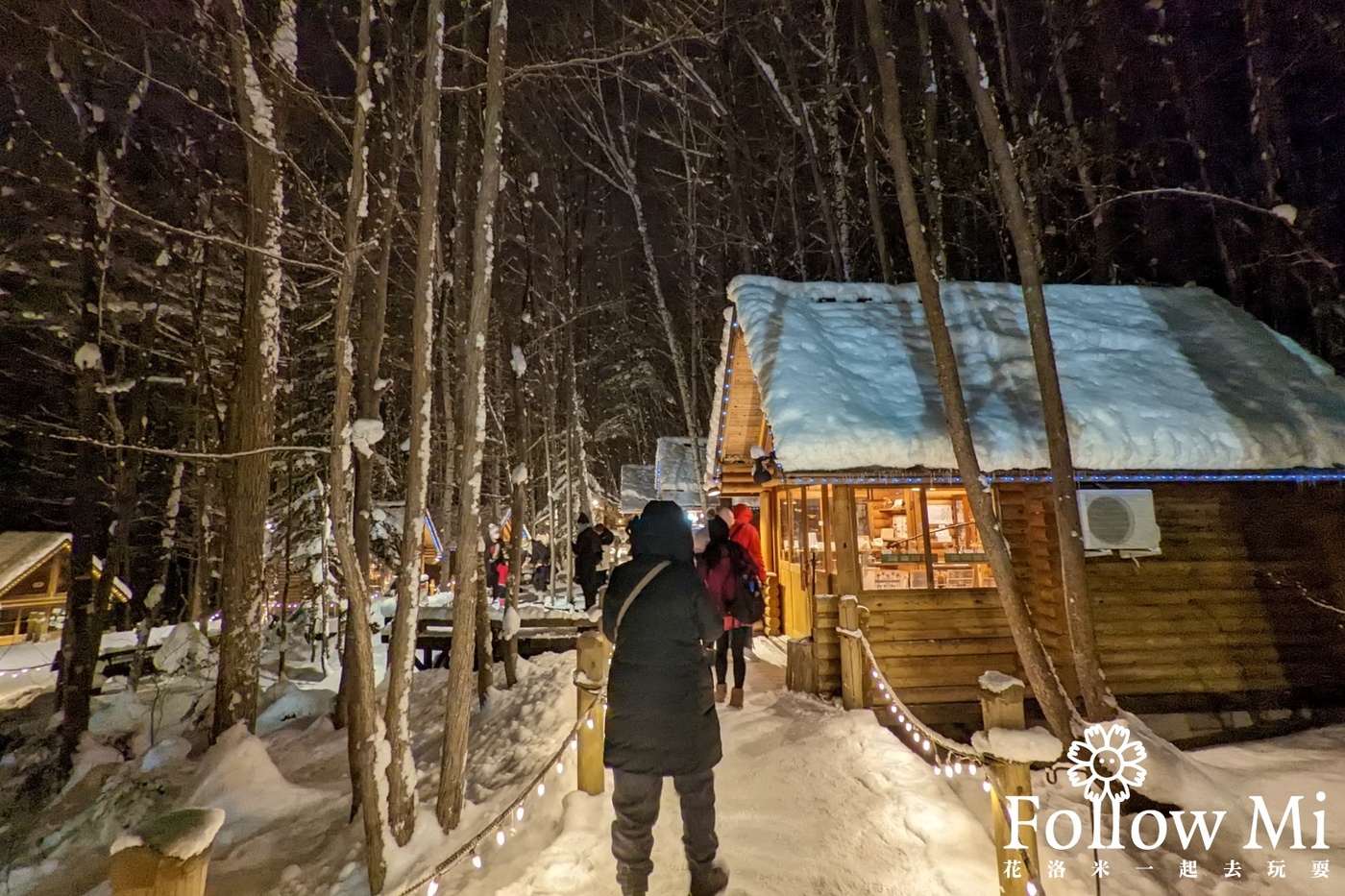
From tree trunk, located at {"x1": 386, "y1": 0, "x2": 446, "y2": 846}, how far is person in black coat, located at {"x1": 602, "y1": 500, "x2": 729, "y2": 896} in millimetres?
1910

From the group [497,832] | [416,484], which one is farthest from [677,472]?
[497,832]

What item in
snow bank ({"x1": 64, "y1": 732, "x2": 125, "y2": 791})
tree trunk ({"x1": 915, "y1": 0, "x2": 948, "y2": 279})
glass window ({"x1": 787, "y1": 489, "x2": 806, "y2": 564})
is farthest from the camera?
tree trunk ({"x1": 915, "y1": 0, "x2": 948, "y2": 279})

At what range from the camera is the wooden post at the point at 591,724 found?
15.0 feet

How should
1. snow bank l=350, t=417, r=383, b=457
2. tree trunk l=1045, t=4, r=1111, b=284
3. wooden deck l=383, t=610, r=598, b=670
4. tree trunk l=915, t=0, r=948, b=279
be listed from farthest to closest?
1. tree trunk l=1045, t=4, r=1111, b=284
2. tree trunk l=915, t=0, r=948, b=279
3. wooden deck l=383, t=610, r=598, b=670
4. snow bank l=350, t=417, r=383, b=457

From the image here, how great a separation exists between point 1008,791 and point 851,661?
3393mm

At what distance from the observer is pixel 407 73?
18.9 ft

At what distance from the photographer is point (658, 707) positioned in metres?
3.10

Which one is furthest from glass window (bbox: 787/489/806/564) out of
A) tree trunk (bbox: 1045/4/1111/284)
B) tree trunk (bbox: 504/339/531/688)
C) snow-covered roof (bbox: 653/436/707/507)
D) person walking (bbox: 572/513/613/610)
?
snow-covered roof (bbox: 653/436/707/507)

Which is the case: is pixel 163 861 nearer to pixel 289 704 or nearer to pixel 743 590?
pixel 743 590

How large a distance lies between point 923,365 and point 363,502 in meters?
7.16

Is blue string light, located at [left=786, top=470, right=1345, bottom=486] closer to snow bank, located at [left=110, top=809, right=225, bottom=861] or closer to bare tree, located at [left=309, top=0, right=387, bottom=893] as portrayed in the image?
bare tree, located at [left=309, top=0, right=387, bottom=893]

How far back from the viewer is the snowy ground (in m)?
3.94

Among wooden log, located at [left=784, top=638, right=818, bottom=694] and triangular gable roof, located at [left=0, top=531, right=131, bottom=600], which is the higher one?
triangular gable roof, located at [left=0, top=531, right=131, bottom=600]

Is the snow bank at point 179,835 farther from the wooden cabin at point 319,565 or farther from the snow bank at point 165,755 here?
the wooden cabin at point 319,565
